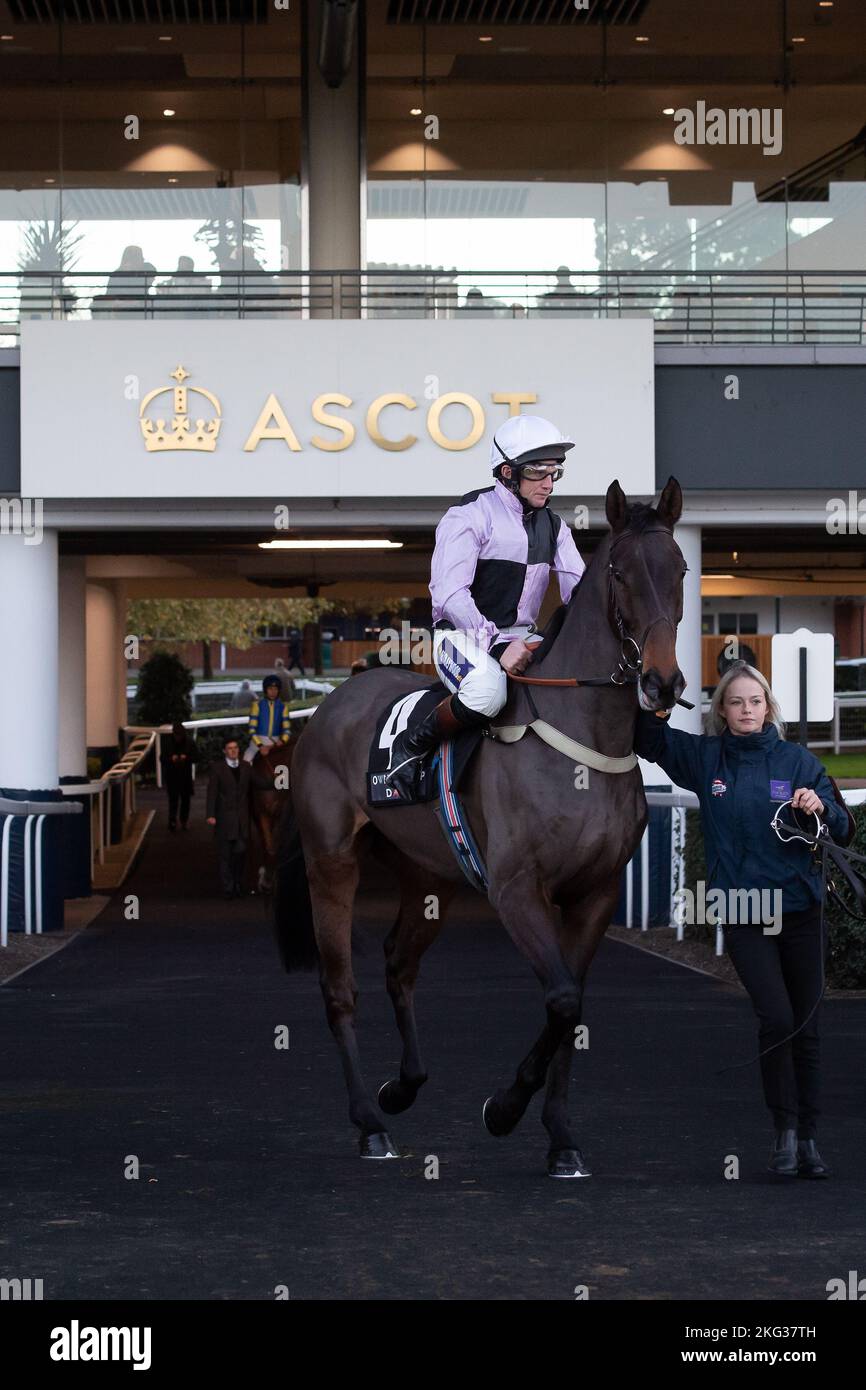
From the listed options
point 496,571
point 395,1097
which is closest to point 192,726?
point 395,1097

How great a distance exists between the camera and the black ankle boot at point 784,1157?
696 cm

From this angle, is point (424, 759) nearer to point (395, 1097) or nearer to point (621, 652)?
point (621, 652)

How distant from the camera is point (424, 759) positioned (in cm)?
750

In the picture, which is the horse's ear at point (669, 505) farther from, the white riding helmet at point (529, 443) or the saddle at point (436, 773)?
the saddle at point (436, 773)

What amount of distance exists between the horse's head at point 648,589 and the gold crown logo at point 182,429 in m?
10.4

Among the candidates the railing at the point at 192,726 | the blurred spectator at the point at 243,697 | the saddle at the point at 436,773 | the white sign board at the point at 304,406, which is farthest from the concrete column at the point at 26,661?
the blurred spectator at the point at 243,697

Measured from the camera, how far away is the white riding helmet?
7.30 meters

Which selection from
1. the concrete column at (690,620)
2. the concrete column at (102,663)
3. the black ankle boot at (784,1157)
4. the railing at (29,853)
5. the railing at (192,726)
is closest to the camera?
the black ankle boot at (784,1157)

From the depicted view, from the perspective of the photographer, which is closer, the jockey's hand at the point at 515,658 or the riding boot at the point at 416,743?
the jockey's hand at the point at 515,658

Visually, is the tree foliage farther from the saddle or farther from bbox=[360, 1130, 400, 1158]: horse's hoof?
bbox=[360, 1130, 400, 1158]: horse's hoof
